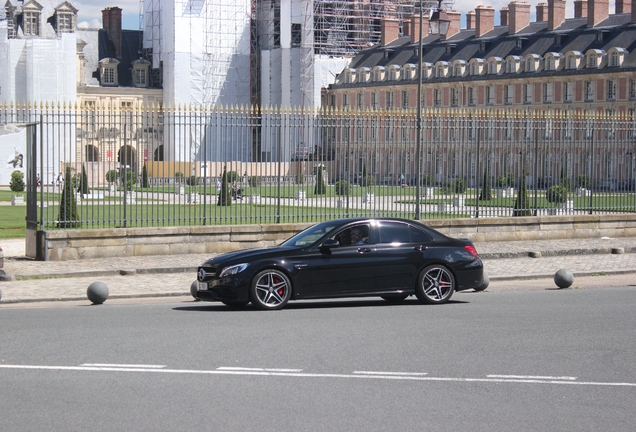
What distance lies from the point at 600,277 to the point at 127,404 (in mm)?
12818

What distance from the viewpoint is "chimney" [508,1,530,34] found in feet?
236

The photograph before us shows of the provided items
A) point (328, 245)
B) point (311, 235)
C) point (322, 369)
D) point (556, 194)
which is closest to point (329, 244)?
point (328, 245)

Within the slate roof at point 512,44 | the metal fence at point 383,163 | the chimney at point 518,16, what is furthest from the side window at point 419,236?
the chimney at point 518,16

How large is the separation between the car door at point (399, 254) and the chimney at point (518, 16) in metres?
61.2

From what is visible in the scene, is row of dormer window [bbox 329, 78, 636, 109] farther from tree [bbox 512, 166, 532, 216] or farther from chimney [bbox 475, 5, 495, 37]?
tree [bbox 512, 166, 532, 216]

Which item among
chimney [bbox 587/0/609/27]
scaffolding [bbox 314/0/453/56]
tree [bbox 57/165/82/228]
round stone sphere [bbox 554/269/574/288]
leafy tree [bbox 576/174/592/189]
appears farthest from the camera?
scaffolding [bbox 314/0/453/56]

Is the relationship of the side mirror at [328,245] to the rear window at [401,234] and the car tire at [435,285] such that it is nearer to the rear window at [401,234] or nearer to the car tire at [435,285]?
the rear window at [401,234]

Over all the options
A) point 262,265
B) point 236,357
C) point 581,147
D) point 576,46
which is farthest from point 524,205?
point 576,46

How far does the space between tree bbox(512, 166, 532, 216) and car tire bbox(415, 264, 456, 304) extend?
11.3 meters

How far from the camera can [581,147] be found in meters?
24.6

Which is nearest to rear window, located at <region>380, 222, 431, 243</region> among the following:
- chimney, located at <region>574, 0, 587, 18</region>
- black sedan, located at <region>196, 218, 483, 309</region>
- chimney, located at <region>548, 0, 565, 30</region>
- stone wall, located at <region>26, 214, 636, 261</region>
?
A: black sedan, located at <region>196, 218, 483, 309</region>

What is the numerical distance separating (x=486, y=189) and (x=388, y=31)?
6099 cm

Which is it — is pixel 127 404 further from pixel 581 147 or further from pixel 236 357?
pixel 581 147

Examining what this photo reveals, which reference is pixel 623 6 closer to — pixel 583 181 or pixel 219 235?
pixel 583 181
